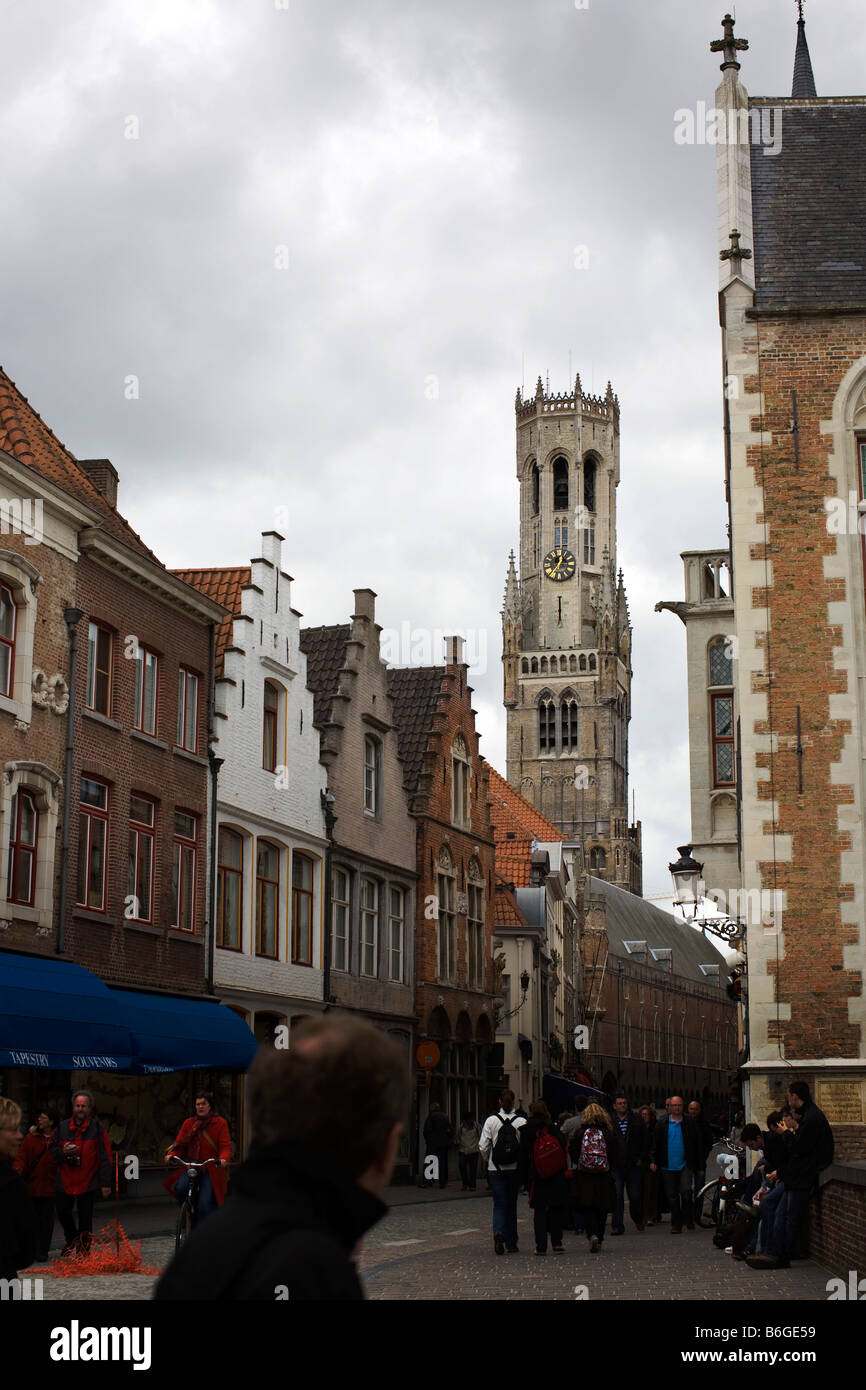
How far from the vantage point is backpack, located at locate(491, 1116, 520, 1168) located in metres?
18.1

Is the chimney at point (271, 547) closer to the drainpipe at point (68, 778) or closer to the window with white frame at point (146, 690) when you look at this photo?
the window with white frame at point (146, 690)

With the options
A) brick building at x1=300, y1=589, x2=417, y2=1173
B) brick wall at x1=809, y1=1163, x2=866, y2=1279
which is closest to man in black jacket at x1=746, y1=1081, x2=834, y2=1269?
brick wall at x1=809, y1=1163, x2=866, y2=1279

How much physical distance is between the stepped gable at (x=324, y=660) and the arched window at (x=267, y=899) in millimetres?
4536

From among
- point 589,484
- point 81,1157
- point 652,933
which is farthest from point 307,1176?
point 589,484

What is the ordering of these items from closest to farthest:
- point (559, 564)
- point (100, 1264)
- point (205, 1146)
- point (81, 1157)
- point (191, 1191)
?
point (205, 1146) → point (191, 1191) → point (100, 1264) → point (81, 1157) → point (559, 564)

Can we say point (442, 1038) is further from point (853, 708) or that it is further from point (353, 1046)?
point (353, 1046)

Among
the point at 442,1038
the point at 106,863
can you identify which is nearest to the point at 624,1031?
the point at 442,1038

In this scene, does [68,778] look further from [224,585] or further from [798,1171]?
[798,1171]

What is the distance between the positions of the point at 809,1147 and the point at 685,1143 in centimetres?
617

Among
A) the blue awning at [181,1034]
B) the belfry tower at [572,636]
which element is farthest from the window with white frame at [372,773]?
the belfry tower at [572,636]

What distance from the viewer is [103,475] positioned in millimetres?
30406

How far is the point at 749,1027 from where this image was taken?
820 inches
